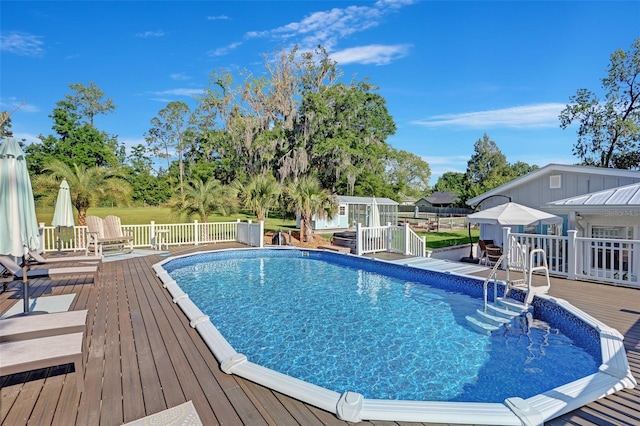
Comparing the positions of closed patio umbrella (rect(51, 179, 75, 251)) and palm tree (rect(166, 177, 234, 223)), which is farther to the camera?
palm tree (rect(166, 177, 234, 223))

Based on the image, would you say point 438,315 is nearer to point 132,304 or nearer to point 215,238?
point 132,304

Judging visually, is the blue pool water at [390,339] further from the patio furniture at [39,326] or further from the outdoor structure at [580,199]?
the outdoor structure at [580,199]

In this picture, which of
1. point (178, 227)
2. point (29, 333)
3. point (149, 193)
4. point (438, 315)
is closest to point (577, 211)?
point (438, 315)

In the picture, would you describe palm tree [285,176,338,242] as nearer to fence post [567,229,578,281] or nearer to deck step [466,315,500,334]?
fence post [567,229,578,281]

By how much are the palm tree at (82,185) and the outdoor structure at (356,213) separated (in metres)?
12.0

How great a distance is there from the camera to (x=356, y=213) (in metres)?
23.9

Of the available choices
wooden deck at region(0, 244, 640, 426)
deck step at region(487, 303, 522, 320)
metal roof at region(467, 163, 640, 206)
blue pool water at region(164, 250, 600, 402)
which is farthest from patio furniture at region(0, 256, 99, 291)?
metal roof at region(467, 163, 640, 206)

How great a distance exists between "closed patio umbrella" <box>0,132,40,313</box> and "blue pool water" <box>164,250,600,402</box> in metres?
2.80

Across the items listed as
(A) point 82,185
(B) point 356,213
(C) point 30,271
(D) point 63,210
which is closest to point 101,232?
(D) point 63,210

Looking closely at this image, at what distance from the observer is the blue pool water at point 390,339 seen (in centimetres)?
373

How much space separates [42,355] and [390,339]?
404 cm

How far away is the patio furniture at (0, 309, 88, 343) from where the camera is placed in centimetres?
298

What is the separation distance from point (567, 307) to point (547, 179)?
717 centimetres

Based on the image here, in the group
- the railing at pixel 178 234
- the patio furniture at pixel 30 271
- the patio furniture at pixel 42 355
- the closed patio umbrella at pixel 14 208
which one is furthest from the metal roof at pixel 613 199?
the patio furniture at pixel 30 271
